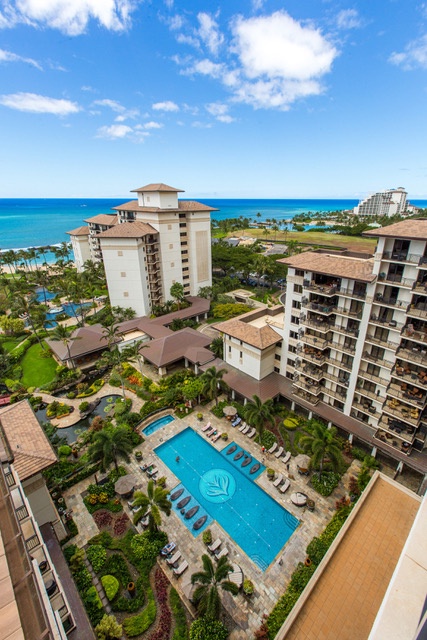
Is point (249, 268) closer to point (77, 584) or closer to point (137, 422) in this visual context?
point (137, 422)

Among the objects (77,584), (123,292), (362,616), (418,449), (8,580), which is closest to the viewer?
(8,580)

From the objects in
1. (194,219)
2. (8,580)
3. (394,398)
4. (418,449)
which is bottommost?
→ (418,449)

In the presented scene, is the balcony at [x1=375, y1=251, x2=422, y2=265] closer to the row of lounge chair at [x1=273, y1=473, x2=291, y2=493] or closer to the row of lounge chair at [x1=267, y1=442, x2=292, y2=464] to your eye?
the row of lounge chair at [x1=267, y1=442, x2=292, y2=464]

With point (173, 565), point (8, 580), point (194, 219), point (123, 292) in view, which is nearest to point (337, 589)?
point (173, 565)

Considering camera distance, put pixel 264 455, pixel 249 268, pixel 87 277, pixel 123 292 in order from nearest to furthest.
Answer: pixel 264 455, pixel 123 292, pixel 87 277, pixel 249 268

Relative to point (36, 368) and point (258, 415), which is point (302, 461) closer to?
point (258, 415)

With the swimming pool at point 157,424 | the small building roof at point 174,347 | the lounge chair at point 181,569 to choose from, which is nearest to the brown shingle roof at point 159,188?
the small building roof at point 174,347
